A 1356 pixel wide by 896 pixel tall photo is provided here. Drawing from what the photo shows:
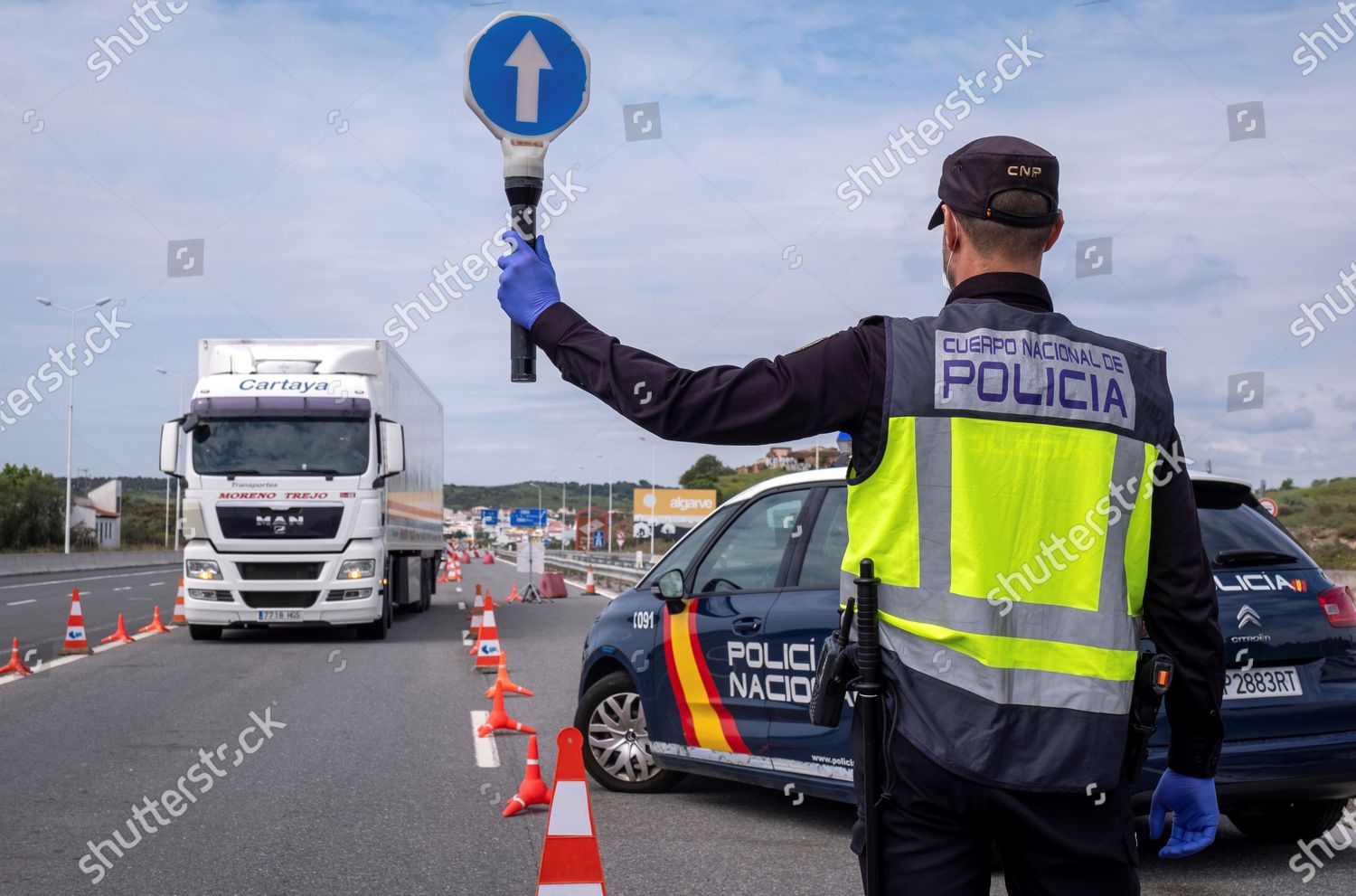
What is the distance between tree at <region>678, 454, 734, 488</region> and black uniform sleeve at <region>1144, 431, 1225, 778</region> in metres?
116

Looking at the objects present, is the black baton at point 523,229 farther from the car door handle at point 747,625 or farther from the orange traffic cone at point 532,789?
the orange traffic cone at point 532,789

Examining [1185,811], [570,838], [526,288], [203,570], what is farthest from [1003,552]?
[203,570]

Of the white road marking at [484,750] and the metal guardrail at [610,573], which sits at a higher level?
the white road marking at [484,750]

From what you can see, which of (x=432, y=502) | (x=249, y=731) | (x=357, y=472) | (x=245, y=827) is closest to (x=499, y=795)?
(x=245, y=827)

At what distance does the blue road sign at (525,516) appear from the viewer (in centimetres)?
9112

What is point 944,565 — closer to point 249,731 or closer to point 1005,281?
point 1005,281

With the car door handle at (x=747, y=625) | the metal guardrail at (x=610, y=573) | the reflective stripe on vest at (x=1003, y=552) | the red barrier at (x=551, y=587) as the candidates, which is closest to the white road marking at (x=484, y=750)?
the car door handle at (x=747, y=625)

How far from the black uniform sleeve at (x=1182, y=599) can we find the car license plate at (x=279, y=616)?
16.1m

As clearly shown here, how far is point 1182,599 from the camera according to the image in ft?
8.78

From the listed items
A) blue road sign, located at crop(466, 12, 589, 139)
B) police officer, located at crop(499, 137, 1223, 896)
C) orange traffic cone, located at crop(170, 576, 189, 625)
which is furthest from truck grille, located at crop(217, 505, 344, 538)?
police officer, located at crop(499, 137, 1223, 896)

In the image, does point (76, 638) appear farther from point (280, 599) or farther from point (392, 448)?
point (392, 448)

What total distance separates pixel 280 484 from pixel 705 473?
107 meters

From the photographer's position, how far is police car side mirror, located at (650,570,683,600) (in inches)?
295

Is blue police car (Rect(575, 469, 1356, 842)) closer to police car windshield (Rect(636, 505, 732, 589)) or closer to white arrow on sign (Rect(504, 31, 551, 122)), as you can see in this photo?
police car windshield (Rect(636, 505, 732, 589))
